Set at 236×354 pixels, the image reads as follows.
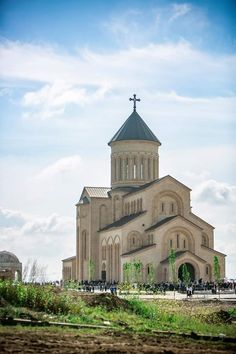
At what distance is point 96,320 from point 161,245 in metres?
38.7

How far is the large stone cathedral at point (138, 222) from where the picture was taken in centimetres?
5762

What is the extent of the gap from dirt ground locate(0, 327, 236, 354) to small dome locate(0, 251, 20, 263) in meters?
54.6

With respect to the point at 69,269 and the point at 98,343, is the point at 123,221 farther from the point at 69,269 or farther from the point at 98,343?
the point at 98,343

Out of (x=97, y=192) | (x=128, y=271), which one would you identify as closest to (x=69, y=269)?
(x=97, y=192)

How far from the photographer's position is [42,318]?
59.6 feet

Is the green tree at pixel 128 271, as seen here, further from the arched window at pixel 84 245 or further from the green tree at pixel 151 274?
the arched window at pixel 84 245

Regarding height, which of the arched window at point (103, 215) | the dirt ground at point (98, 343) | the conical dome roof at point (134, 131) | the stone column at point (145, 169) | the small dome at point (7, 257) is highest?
the conical dome roof at point (134, 131)

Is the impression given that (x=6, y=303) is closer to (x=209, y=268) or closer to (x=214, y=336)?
(x=214, y=336)

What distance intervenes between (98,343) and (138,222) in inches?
1787

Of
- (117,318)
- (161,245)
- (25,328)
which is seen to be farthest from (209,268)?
(25,328)

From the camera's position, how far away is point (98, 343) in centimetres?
1472

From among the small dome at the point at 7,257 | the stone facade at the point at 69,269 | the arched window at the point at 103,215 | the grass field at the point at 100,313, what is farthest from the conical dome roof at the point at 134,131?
the grass field at the point at 100,313

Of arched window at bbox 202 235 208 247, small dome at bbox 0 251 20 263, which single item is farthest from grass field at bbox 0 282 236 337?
small dome at bbox 0 251 20 263

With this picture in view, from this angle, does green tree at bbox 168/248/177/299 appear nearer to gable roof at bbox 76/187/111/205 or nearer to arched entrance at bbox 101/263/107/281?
arched entrance at bbox 101/263/107/281
